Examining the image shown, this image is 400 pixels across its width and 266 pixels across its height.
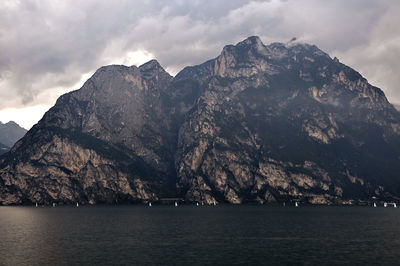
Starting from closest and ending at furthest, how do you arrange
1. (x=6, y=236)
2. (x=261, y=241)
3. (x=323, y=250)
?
(x=323, y=250) → (x=261, y=241) → (x=6, y=236)

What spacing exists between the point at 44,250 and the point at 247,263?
65067 millimetres

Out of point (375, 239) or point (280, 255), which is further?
point (375, 239)

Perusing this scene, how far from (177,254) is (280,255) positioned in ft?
99.0

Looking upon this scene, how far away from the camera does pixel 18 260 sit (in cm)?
11250

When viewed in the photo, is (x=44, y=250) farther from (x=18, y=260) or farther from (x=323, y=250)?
(x=323, y=250)

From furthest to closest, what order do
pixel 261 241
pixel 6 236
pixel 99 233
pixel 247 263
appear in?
pixel 99 233
pixel 6 236
pixel 261 241
pixel 247 263

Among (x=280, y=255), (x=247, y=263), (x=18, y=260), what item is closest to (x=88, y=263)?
(x=18, y=260)

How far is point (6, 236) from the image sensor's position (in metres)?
168

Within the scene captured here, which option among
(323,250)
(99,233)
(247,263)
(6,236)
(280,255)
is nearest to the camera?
(247,263)

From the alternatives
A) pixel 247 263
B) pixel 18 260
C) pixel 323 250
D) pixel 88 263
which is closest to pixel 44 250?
pixel 18 260

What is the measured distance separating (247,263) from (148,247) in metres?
41.3

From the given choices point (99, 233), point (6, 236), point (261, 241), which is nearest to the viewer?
point (261, 241)

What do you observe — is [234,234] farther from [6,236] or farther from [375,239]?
[6,236]

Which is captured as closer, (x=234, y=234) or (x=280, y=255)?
(x=280, y=255)
